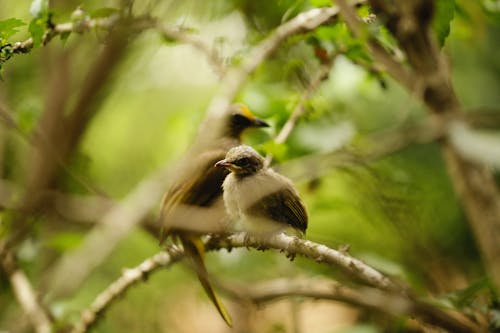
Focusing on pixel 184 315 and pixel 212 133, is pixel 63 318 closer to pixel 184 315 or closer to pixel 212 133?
pixel 212 133

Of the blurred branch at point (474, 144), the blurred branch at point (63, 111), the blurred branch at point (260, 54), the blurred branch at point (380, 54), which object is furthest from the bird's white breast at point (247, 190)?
the blurred branch at point (474, 144)

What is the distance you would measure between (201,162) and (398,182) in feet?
3.50

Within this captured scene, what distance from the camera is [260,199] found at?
3139 millimetres

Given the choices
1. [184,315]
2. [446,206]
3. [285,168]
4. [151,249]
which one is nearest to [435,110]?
[285,168]

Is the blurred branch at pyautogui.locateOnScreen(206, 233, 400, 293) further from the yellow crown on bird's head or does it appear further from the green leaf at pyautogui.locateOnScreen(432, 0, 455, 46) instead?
the yellow crown on bird's head

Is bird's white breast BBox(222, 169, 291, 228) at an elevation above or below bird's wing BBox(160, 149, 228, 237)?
above

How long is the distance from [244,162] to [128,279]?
0.75m

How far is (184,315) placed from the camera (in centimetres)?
640

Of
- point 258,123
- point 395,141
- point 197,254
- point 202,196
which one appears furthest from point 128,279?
point 395,141

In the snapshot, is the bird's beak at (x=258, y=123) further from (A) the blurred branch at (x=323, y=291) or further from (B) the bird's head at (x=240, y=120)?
(A) the blurred branch at (x=323, y=291)

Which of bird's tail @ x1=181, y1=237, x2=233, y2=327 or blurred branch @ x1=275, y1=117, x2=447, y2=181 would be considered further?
bird's tail @ x1=181, y1=237, x2=233, y2=327

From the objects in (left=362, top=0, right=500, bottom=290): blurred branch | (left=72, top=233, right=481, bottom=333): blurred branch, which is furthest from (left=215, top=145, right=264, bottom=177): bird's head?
(left=362, top=0, right=500, bottom=290): blurred branch

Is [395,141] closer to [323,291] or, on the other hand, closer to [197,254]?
[323,291]

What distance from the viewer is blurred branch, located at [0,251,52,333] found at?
12.7 ft
